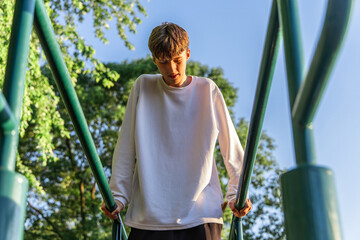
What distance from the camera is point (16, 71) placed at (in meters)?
0.90

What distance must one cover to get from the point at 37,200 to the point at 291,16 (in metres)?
11.5

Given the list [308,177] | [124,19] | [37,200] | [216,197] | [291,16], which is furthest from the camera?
[37,200]

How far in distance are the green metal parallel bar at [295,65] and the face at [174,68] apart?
105cm

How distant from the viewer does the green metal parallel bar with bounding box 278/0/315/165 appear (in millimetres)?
833

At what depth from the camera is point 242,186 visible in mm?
1705

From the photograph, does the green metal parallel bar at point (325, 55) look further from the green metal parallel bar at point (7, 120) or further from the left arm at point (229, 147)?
the left arm at point (229, 147)

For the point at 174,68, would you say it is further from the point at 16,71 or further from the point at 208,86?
the point at 16,71

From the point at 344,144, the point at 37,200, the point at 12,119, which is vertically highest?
the point at 344,144

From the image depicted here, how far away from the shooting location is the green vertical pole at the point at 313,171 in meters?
0.76

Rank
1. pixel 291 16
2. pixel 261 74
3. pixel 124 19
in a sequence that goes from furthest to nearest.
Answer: pixel 124 19, pixel 261 74, pixel 291 16

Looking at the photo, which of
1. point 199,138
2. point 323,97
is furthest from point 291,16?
point 199,138

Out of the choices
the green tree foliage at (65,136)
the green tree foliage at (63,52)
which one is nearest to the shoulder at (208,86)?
the green tree foliage at (63,52)

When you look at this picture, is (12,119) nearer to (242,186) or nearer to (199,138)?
(242,186)

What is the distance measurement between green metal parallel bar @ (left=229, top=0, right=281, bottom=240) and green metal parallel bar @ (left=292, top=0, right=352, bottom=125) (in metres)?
0.30
